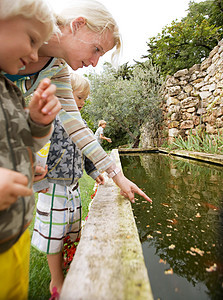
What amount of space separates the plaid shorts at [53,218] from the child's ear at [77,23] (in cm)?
92

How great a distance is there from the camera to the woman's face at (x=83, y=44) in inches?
39.8

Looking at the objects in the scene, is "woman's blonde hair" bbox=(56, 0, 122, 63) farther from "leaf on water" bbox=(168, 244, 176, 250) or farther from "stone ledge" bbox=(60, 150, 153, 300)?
"leaf on water" bbox=(168, 244, 176, 250)

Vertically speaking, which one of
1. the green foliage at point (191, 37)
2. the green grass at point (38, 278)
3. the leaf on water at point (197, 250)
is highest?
the green foliage at point (191, 37)

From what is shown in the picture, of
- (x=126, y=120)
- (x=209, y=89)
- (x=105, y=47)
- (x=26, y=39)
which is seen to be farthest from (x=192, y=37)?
(x=26, y=39)

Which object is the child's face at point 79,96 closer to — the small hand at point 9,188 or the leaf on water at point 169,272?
the small hand at point 9,188

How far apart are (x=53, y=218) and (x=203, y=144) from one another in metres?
5.16

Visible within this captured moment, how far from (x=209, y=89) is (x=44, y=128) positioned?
6826 millimetres

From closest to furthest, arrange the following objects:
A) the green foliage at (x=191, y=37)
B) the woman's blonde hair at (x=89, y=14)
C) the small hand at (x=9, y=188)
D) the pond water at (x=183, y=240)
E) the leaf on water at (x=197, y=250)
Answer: the small hand at (x=9, y=188) < the pond water at (x=183, y=240) < the woman's blonde hair at (x=89, y=14) < the leaf on water at (x=197, y=250) < the green foliage at (x=191, y=37)

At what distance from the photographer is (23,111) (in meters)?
0.59

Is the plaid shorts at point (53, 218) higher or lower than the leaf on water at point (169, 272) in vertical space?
higher

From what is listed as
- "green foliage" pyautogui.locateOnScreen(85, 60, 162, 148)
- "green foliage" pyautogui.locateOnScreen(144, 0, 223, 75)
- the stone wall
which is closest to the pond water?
the stone wall

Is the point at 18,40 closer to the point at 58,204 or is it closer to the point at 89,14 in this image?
the point at 89,14

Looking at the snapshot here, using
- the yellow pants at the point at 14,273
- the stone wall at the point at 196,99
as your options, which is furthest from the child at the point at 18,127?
the stone wall at the point at 196,99

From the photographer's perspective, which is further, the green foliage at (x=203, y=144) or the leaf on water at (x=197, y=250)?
the green foliage at (x=203, y=144)
